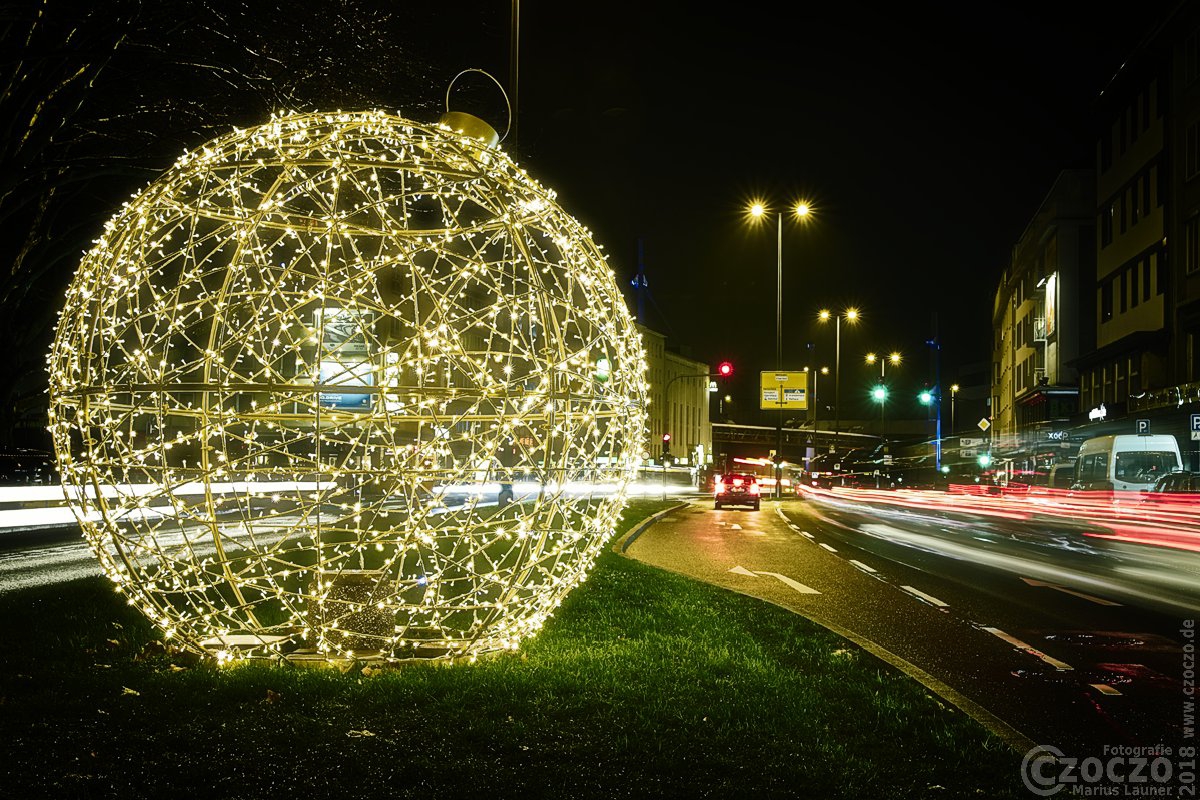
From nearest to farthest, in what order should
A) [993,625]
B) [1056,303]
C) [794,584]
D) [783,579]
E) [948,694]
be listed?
1. [948,694]
2. [993,625]
3. [794,584]
4. [783,579]
5. [1056,303]

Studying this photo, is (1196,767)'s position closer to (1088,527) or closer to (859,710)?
(859,710)

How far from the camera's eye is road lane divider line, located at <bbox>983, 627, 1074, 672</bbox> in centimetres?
768

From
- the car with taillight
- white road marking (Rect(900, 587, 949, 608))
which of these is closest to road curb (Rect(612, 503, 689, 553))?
the car with taillight

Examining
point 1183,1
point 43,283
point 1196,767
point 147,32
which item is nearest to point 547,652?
point 1196,767

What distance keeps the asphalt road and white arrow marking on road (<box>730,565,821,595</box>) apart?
2 centimetres

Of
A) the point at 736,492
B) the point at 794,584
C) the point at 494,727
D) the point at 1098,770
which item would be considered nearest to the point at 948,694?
the point at 1098,770

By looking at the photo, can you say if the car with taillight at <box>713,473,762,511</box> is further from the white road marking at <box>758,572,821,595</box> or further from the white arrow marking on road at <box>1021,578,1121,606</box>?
the white arrow marking on road at <box>1021,578,1121,606</box>

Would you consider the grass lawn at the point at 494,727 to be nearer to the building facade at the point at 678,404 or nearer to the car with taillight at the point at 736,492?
the car with taillight at the point at 736,492

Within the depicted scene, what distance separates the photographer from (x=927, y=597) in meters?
11.6

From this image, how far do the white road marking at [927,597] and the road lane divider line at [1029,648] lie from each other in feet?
5.21

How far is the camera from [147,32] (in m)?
12.1

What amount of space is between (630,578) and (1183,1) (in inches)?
1186

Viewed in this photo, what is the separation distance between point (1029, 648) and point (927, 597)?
3208mm

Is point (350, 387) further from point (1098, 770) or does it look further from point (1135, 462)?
point (1135, 462)
